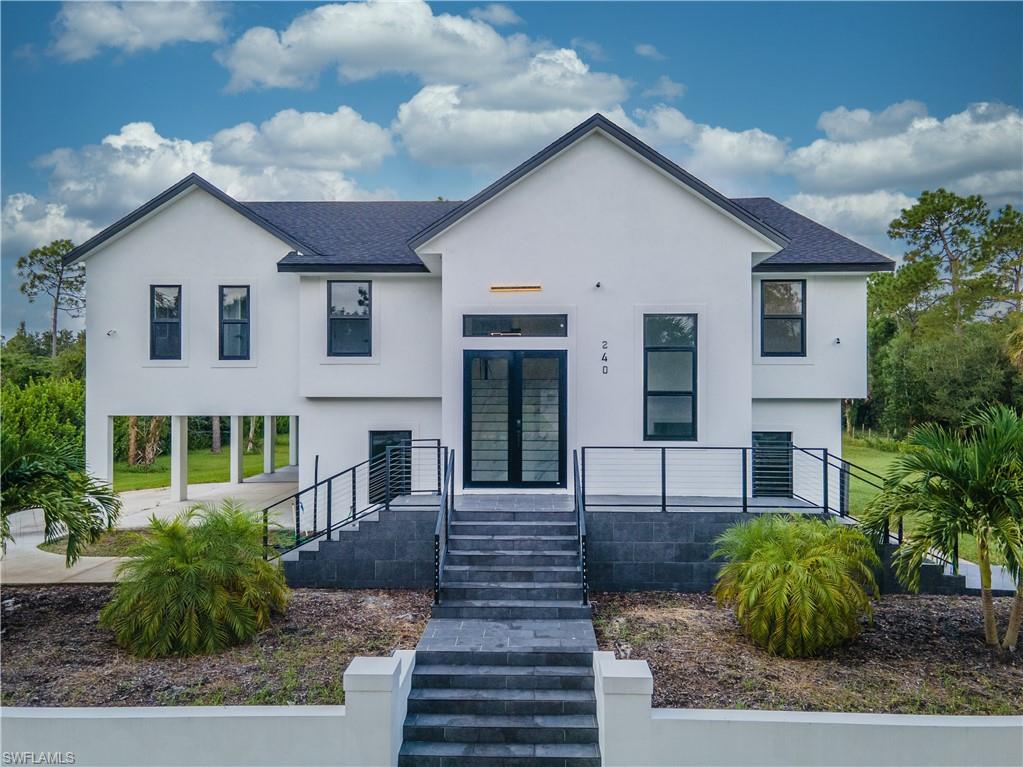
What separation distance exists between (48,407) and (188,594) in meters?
18.7

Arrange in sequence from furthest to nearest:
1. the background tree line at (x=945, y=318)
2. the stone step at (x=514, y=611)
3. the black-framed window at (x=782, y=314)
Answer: the background tree line at (x=945, y=318) < the black-framed window at (x=782, y=314) < the stone step at (x=514, y=611)

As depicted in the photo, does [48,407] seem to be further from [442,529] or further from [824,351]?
[824,351]

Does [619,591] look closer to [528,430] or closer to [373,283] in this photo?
[528,430]

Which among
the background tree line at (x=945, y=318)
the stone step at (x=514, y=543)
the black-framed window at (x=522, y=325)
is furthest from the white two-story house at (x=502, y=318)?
the background tree line at (x=945, y=318)

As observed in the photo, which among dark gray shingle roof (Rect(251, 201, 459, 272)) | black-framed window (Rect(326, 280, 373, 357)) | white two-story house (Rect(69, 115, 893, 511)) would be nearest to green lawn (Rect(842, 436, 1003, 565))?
white two-story house (Rect(69, 115, 893, 511))

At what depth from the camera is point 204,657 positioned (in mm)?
6699

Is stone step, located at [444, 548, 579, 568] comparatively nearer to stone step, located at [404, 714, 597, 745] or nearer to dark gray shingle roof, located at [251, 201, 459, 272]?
stone step, located at [404, 714, 597, 745]

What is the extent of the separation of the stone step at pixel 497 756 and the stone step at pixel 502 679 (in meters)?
0.65

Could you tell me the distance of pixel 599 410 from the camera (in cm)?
1072

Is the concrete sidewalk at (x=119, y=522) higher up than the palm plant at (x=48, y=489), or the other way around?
the palm plant at (x=48, y=489)

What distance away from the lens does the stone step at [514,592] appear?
26.1 feet

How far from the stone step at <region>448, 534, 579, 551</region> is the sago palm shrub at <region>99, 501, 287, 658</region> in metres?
2.64

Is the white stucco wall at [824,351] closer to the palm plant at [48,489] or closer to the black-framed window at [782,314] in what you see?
the black-framed window at [782,314]

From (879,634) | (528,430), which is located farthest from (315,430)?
(879,634)
